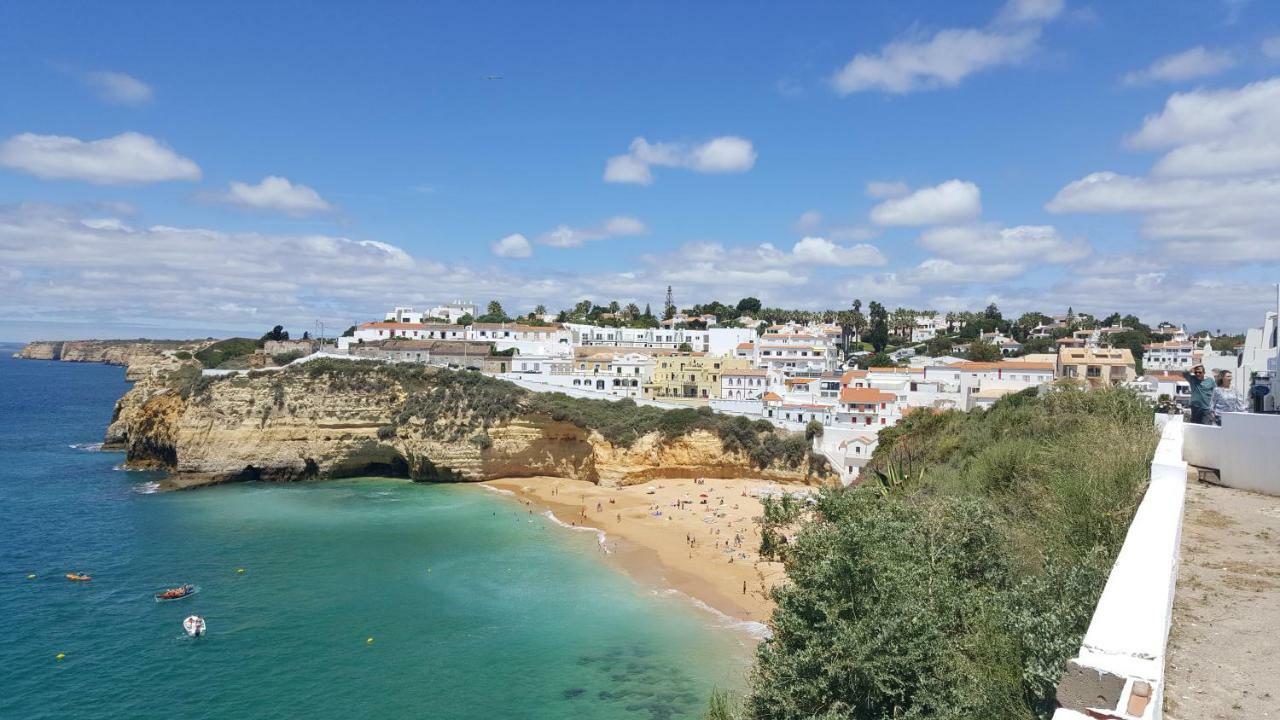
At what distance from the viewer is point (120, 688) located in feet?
67.6

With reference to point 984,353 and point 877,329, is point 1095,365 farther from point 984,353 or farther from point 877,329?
point 877,329

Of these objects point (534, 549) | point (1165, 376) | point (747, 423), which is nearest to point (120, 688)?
point (534, 549)

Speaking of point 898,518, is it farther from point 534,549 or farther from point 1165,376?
point 1165,376

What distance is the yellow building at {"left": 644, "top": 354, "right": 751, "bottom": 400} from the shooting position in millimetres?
63156

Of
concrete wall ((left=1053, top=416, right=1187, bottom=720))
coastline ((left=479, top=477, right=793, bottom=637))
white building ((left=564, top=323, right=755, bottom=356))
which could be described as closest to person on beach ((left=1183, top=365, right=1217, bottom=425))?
concrete wall ((left=1053, top=416, right=1187, bottom=720))

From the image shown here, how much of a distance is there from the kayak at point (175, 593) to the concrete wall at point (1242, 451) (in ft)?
104

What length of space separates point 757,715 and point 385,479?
45739 millimetres

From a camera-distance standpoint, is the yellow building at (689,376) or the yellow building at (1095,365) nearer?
the yellow building at (1095,365)

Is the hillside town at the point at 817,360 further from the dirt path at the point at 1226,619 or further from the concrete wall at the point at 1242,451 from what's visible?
the dirt path at the point at 1226,619

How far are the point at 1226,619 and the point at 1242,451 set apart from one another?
295 inches

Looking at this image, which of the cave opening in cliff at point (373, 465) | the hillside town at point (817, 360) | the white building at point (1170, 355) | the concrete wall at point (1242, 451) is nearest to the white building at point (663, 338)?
the hillside town at point (817, 360)

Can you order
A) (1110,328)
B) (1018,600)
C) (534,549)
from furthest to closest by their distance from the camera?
(1110,328) < (534,549) < (1018,600)

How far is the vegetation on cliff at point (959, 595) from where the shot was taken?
6.79m

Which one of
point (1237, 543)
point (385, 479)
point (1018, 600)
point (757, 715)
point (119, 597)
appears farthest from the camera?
point (385, 479)
